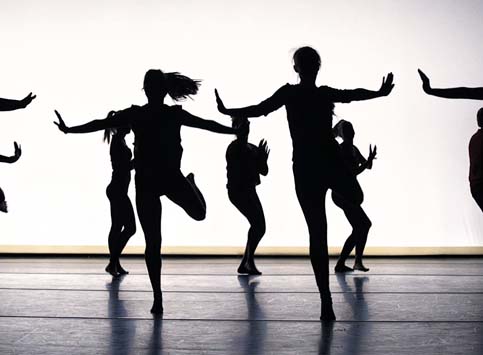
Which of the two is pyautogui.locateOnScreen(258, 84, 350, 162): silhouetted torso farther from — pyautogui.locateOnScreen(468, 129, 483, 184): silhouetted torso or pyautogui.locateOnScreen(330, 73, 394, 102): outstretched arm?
pyautogui.locateOnScreen(468, 129, 483, 184): silhouetted torso

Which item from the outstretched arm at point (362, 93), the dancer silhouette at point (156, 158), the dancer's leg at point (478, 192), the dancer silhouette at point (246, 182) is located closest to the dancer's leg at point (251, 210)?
the dancer silhouette at point (246, 182)

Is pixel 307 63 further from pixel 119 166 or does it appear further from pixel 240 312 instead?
pixel 119 166

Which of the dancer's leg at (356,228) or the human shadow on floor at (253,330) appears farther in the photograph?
the dancer's leg at (356,228)

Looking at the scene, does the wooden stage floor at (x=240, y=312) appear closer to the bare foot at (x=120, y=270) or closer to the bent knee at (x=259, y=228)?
the bare foot at (x=120, y=270)

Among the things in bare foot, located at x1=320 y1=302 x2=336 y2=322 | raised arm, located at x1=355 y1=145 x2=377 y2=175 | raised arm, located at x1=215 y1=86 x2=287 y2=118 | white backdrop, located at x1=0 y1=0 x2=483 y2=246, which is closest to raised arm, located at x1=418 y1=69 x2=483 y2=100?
raised arm, located at x1=215 y1=86 x2=287 y2=118

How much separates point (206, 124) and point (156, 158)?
34cm

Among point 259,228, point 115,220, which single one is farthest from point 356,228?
point 115,220

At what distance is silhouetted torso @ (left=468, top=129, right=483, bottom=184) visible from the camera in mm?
6229

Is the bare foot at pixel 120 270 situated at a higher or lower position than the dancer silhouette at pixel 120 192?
lower

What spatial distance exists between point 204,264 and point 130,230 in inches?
59.3

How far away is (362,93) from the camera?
385 centimetres

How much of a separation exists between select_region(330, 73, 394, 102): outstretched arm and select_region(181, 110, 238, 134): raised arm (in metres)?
0.61

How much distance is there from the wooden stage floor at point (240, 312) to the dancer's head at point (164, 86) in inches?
49.0

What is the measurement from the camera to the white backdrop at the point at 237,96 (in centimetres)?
831
